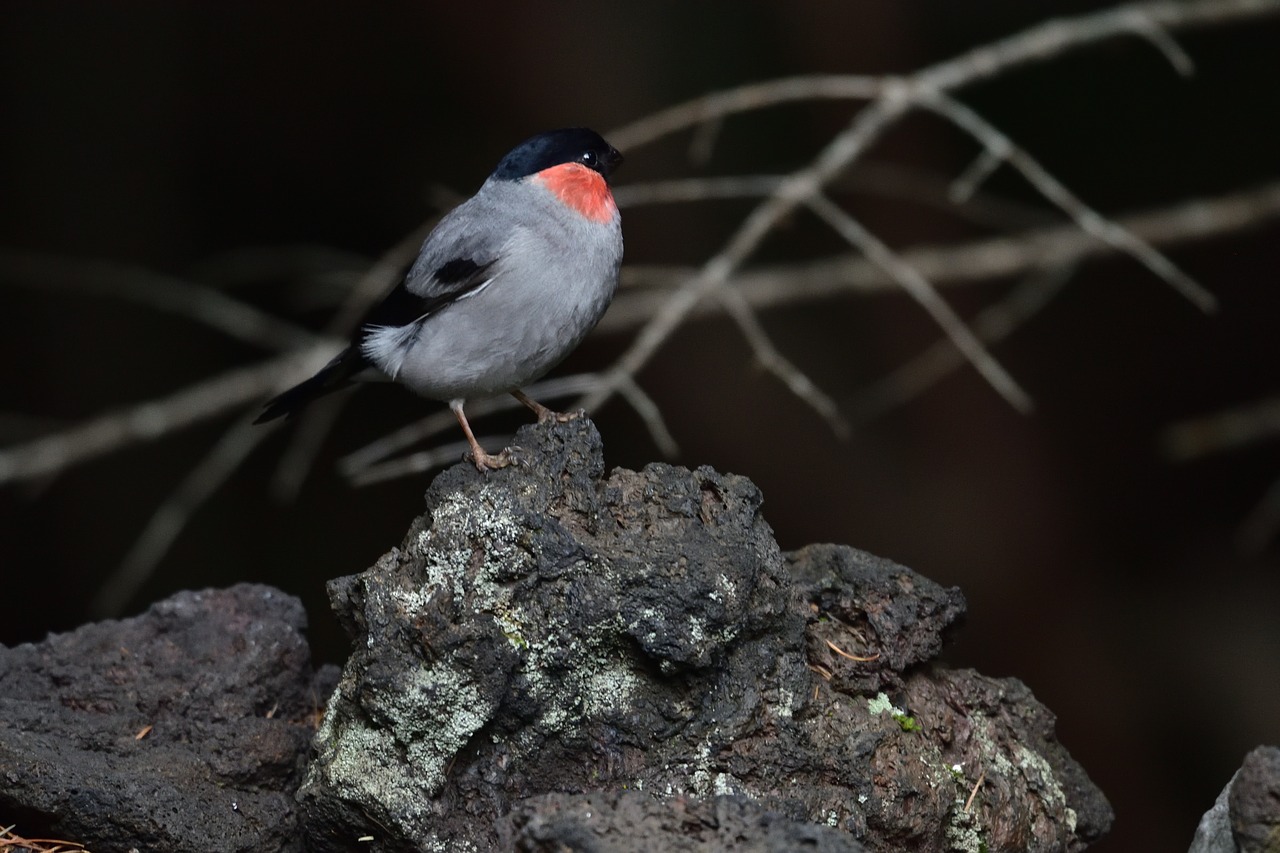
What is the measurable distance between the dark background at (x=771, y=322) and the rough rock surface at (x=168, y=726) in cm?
442

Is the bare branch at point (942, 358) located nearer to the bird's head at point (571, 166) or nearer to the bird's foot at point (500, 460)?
the bird's head at point (571, 166)

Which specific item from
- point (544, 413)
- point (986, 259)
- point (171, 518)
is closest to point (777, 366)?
point (544, 413)

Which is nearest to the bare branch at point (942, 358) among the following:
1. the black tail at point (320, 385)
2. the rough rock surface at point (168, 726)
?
the black tail at point (320, 385)

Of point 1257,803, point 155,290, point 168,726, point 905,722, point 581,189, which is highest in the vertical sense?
point 155,290

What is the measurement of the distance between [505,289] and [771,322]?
165 inches

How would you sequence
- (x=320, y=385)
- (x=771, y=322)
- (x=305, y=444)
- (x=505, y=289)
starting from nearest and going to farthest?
(x=505, y=289) → (x=320, y=385) → (x=305, y=444) → (x=771, y=322)

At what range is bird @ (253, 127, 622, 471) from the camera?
3.66 meters

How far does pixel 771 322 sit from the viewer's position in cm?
772

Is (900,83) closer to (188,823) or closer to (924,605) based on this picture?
(924,605)

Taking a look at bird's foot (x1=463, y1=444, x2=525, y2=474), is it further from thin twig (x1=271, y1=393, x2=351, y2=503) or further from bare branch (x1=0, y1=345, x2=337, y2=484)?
bare branch (x1=0, y1=345, x2=337, y2=484)

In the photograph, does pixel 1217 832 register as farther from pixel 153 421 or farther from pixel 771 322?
pixel 771 322

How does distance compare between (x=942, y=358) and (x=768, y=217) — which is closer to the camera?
(x=768, y=217)

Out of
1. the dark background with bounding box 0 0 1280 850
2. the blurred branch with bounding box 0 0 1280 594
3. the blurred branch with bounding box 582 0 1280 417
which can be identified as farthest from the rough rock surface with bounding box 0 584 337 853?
the dark background with bounding box 0 0 1280 850

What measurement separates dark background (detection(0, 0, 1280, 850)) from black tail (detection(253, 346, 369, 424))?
12.3 feet
